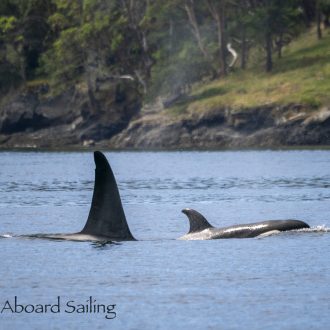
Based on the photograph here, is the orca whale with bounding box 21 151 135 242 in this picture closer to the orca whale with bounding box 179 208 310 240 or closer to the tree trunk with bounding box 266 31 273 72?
the orca whale with bounding box 179 208 310 240

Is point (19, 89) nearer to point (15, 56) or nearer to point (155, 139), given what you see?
point (15, 56)

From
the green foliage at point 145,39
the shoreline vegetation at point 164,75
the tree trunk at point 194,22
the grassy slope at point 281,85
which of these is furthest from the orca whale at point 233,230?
the tree trunk at point 194,22

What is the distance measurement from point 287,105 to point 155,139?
14.6m

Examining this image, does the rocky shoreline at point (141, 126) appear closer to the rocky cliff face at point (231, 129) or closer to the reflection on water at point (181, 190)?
the rocky cliff face at point (231, 129)

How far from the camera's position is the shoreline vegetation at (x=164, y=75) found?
12456 cm

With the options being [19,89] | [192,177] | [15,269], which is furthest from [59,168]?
[15,269]

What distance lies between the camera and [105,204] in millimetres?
35188

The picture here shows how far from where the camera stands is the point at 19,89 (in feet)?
500

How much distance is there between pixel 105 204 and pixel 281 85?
308 feet

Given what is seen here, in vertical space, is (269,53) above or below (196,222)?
above

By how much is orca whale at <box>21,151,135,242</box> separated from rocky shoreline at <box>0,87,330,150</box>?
83209 mm

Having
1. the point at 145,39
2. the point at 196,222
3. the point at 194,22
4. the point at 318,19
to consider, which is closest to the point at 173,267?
the point at 196,222

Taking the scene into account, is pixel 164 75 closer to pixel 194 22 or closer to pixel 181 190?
pixel 194 22

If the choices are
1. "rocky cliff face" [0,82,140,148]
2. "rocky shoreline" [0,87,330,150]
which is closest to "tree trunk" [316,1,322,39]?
"rocky shoreline" [0,87,330,150]
